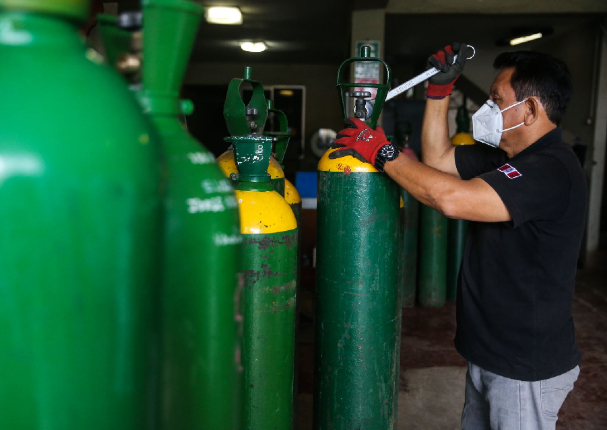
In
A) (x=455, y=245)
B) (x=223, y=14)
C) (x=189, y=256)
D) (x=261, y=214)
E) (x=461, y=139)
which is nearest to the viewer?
(x=189, y=256)

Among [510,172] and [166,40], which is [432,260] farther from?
[166,40]

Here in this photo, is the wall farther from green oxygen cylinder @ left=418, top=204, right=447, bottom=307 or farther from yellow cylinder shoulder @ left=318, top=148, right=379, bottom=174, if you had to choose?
yellow cylinder shoulder @ left=318, top=148, right=379, bottom=174

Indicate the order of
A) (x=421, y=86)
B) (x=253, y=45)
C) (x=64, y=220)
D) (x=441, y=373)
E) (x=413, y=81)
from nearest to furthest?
(x=64, y=220)
(x=413, y=81)
(x=441, y=373)
(x=253, y=45)
(x=421, y=86)

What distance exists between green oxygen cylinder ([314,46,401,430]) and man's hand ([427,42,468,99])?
0.18 m

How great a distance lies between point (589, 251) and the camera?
5.84 meters

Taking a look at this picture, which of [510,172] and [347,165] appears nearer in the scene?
[510,172]

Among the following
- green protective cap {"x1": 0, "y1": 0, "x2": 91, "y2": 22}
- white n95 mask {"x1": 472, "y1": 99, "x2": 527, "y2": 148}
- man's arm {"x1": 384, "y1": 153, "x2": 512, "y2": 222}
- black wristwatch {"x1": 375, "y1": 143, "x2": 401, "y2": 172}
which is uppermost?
green protective cap {"x1": 0, "y1": 0, "x2": 91, "y2": 22}

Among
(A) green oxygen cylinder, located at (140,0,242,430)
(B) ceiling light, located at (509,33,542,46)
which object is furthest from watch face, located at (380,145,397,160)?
(B) ceiling light, located at (509,33,542,46)

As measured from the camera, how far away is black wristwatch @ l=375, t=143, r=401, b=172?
1.58m

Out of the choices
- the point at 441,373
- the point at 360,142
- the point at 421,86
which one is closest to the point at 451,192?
the point at 360,142

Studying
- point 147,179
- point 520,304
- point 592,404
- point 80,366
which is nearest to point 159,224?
point 147,179

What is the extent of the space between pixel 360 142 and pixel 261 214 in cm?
45

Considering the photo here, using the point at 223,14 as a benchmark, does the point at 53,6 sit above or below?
below

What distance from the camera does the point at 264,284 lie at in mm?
1397
